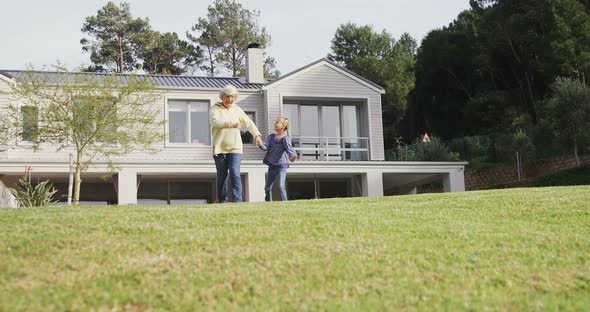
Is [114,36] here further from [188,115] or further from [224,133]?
[224,133]

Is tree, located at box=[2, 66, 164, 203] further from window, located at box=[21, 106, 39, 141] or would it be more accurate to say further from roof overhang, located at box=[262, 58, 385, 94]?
roof overhang, located at box=[262, 58, 385, 94]

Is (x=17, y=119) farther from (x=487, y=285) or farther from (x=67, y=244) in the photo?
Answer: (x=487, y=285)

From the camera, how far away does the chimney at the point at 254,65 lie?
26209 millimetres

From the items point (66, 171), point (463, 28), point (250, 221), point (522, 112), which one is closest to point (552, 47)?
point (522, 112)

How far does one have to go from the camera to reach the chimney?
1032 inches

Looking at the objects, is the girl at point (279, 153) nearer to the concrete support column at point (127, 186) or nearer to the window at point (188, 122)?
the concrete support column at point (127, 186)

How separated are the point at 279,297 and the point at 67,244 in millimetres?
2507

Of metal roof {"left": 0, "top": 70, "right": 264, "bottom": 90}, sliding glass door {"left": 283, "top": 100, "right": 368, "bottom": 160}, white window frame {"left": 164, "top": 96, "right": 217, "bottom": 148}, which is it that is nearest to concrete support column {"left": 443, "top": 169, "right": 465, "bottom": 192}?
sliding glass door {"left": 283, "top": 100, "right": 368, "bottom": 160}

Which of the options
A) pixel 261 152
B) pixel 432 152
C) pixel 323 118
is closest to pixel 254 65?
pixel 323 118

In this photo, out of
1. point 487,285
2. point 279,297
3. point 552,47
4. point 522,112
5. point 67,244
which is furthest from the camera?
point 522,112

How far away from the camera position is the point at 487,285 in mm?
6195

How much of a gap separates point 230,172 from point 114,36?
39000 mm

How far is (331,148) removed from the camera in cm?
2486

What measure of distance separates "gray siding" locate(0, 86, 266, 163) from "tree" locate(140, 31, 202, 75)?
78.5 feet
